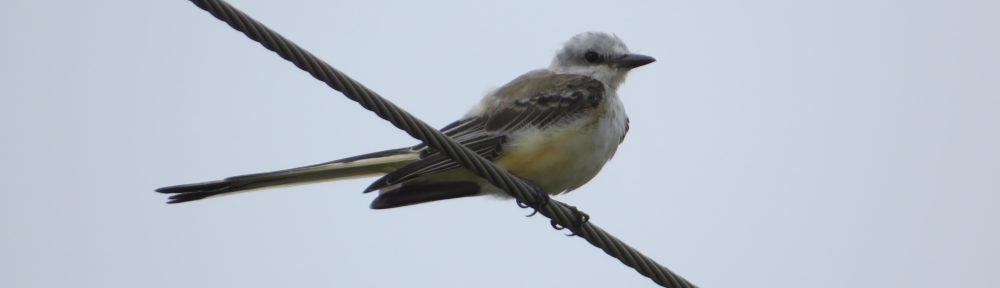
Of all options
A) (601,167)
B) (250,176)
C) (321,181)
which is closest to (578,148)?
(601,167)

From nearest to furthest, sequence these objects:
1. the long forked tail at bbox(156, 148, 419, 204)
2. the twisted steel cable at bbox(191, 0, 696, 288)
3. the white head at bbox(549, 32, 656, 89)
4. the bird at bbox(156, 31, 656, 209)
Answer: the twisted steel cable at bbox(191, 0, 696, 288)
the long forked tail at bbox(156, 148, 419, 204)
the bird at bbox(156, 31, 656, 209)
the white head at bbox(549, 32, 656, 89)

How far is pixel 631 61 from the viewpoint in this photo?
288 inches

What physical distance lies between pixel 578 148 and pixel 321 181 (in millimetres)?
1358

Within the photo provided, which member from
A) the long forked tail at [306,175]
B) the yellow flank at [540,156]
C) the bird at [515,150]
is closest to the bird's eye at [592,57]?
the bird at [515,150]

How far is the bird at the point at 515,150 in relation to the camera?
18.1 feet

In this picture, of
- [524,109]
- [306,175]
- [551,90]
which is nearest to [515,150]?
[524,109]

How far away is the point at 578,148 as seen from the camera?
618cm

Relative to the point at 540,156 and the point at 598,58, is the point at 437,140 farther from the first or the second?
the point at 598,58

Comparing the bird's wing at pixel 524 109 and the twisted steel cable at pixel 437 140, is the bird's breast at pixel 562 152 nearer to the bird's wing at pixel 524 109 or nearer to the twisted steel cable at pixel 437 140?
the bird's wing at pixel 524 109

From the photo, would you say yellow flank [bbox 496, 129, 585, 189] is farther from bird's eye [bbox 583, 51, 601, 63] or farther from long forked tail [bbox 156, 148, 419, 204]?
bird's eye [bbox 583, 51, 601, 63]

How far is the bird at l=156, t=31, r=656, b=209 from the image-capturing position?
5.52m

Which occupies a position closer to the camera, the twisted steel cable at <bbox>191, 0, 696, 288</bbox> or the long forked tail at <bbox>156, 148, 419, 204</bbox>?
the twisted steel cable at <bbox>191, 0, 696, 288</bbox>

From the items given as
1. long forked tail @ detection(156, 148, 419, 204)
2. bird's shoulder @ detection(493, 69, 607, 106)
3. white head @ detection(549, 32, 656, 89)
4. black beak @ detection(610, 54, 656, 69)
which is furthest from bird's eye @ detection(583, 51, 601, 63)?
long forked tail @ detection(156, 148, 419, 204)

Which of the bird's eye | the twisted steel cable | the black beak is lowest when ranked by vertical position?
the twisted steel cable
